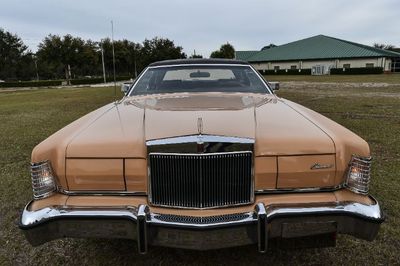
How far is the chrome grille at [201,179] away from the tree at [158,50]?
58938 millimetres

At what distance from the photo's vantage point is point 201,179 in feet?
7.08

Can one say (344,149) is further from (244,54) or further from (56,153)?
(244,54)

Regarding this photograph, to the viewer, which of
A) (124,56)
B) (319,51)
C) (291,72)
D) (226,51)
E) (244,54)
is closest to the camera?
(291,72)

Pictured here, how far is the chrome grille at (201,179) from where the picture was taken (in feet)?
7.00

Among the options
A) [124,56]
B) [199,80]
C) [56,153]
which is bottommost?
Result: [56,153]

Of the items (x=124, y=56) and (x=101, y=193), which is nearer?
(x=101, y=193)

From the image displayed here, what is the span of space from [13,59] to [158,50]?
2344 cm

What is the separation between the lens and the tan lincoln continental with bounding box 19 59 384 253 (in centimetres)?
212

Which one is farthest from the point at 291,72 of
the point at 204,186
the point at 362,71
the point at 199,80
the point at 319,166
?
the point at 204,186

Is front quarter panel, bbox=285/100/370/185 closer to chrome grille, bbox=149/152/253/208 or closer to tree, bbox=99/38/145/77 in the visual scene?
chrome grille, bbox=149/152/253/208

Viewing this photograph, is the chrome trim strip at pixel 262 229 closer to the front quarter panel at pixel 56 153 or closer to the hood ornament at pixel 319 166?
the hood ornament at pixel 319 166

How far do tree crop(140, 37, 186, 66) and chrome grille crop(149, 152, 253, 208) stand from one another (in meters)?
58.9

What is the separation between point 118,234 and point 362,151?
1598 mm

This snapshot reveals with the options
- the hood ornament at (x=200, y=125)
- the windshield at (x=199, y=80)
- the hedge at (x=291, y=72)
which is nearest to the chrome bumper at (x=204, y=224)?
the hood ornament at (x=200, y=125)
